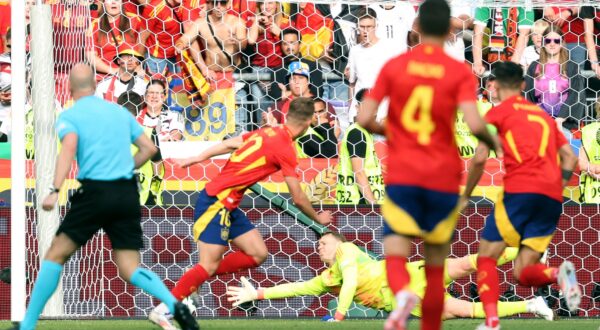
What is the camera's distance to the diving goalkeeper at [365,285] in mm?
10039

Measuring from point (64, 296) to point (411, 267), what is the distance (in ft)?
9.51

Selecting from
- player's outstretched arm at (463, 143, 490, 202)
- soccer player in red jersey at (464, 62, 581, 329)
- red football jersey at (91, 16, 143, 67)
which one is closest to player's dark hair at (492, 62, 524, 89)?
soccer player in red jersey at (464, 62, 581, 329)

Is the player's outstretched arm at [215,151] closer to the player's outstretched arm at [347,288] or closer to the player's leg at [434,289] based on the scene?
the player's outstretched arm at [347,288]

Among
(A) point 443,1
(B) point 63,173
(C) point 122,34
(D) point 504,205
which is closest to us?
(A) point 443,1

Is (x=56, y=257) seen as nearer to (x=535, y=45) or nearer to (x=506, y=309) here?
(x=506, y=309)

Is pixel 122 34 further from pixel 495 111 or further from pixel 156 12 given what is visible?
pixel 495 111

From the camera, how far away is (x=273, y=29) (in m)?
12.1

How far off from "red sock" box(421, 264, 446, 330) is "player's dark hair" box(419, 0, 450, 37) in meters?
1.15

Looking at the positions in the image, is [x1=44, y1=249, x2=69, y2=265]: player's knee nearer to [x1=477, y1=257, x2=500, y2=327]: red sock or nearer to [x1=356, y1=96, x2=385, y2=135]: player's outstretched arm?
[x1=356, y1=96, x2=385, y2=135]: player's outstretched arm

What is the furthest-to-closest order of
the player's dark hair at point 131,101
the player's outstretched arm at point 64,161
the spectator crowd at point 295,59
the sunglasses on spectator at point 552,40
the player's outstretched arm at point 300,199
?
the sunglasses on spectator at point 552,40
the spectator crowd at point 295,59
the player's dark hair at point 131,101
the player's outstretched arm at point 300,199
the player's outstretched arm at point 64,161

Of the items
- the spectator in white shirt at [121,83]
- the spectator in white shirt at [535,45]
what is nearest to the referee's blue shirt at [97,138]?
the spectator in white shirt at [121,83]

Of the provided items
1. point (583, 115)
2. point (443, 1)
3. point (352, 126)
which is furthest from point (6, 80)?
point (443, 1)

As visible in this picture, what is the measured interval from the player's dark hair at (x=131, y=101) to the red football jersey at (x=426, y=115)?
18.2 ft

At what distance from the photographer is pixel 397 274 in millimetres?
5945
